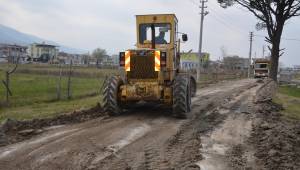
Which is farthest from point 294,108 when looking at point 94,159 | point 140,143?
point 94,159

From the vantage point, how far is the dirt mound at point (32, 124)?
445 inches

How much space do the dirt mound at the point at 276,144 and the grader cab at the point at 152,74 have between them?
282cm

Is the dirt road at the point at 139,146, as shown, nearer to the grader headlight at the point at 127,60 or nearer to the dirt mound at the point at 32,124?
the dirt mound at the point at 32,124

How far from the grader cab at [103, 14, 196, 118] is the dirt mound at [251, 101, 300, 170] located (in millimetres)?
2820

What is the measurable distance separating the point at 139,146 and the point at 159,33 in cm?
674

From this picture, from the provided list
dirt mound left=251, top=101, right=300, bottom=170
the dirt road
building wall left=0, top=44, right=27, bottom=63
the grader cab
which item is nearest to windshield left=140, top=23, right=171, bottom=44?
the grader cab

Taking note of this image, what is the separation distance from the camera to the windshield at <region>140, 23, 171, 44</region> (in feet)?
51.9

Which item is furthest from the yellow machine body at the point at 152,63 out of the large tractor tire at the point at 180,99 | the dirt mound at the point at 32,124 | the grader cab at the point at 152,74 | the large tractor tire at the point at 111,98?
the dirt mound at the point at 32,124

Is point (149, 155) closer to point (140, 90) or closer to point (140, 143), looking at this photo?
point (140, 143)

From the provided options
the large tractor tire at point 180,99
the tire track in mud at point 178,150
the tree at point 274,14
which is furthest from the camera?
the tree at point 274,14

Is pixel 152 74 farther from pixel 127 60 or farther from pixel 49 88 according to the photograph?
pixel 49 88

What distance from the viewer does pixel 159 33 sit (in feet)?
52.2

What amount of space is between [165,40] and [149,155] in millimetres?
7409

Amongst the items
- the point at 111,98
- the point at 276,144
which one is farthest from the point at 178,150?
the point at 111,98
